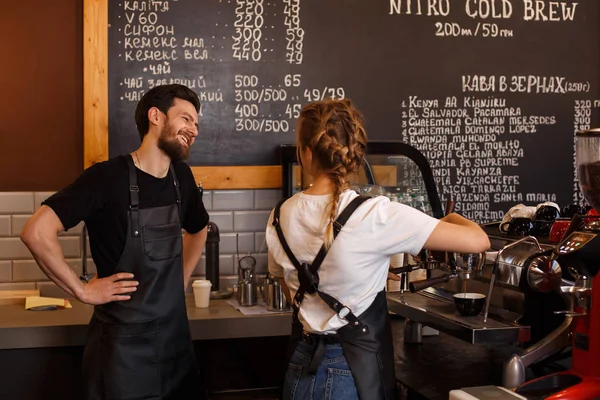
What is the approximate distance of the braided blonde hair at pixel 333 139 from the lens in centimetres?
199

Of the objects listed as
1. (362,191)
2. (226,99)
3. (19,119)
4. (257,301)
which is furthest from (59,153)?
(362,191)

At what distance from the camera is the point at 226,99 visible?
3895mm

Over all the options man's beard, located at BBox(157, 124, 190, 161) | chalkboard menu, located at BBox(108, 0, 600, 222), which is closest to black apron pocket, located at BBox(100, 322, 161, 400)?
man's beard, located at BBox(157, 124, 190, 161)

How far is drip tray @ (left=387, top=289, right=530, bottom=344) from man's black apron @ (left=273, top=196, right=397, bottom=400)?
0.22m

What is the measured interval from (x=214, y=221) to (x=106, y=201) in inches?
48.6

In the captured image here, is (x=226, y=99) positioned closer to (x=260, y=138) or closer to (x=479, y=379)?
(x=260, y=138)

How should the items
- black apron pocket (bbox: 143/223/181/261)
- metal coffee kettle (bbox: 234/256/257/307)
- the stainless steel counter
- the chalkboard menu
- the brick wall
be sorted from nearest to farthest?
black apron pocket (bbox: 143/223/181/261), the stainless steel counter, metal coffee kettle (bbox: 234/256/257/307), the brick wall, the chalkboard menu

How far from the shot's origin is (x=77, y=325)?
10.4 ft

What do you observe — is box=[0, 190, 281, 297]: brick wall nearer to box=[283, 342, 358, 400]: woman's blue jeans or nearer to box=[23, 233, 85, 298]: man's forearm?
box=[23, 233, 85, 298]: man's forearm

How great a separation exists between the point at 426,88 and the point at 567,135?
2.85 ft

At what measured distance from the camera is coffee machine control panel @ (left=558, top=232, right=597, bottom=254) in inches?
Result: 73.6

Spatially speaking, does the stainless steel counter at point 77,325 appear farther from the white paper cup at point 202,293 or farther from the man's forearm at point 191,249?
the man's forearm at point 191,249

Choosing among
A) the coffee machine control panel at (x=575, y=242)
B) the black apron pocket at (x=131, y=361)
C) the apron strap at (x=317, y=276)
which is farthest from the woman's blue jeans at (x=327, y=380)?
the black apron pocket at (x=131, y=361)

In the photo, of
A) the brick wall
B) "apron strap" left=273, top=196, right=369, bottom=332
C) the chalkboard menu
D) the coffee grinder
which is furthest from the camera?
the chalkboard menu
